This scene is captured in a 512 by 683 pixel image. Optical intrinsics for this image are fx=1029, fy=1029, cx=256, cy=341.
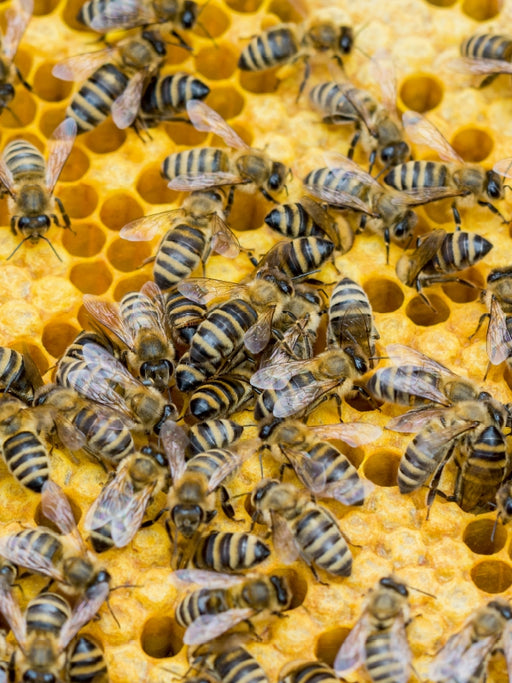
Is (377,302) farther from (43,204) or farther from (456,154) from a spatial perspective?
(43,204)

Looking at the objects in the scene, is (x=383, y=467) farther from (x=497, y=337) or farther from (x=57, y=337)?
(x=57, y=337)

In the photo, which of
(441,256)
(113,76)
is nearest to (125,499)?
(441,256)

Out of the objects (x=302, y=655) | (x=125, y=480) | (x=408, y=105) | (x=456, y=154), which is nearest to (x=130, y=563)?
(x=125, y=480)

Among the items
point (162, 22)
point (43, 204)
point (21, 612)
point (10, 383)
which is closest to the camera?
point (21, 612)

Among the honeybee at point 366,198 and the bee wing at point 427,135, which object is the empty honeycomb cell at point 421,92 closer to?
the bee wing at point 427,135

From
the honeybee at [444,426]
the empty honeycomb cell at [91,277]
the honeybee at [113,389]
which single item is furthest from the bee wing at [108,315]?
the honeybee at [444,426]

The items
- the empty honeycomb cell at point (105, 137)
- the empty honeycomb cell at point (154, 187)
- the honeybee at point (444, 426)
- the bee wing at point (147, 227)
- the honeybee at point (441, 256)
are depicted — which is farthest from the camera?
the empty honeycomb cell at point (105, 137)
